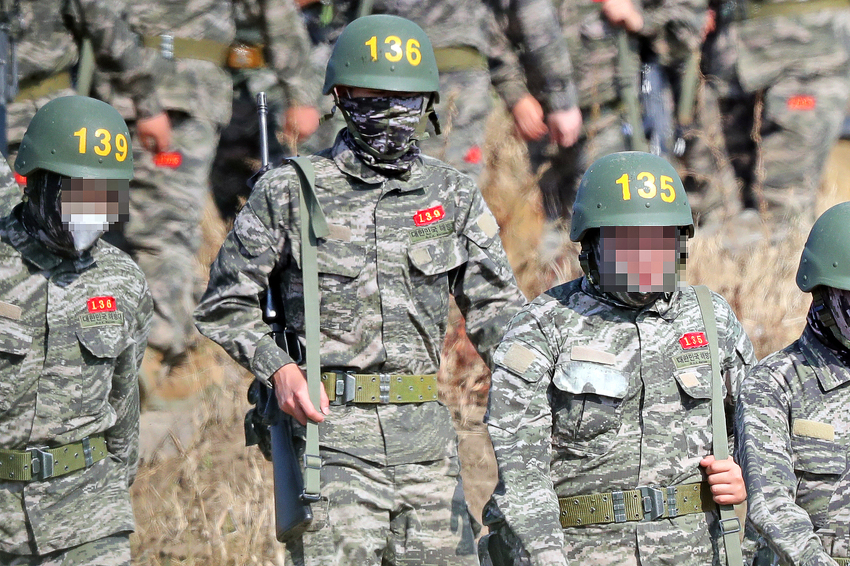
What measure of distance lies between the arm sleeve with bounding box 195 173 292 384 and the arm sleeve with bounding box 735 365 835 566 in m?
1.57

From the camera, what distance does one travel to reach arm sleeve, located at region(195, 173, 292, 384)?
460cm

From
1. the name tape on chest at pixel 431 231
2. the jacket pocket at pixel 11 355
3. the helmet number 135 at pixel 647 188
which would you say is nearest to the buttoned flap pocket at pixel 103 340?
the jacket pocket at pixel 11 355

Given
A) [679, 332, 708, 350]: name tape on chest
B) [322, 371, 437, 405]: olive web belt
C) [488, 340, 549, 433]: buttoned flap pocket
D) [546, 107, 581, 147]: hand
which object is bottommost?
[322, 371, 437, 405]: olive web belt

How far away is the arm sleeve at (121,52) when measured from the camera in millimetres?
7148

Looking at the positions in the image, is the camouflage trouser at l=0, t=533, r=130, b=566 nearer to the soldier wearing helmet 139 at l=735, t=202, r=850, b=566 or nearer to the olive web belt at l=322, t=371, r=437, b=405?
the olive web belt at l=322, t=371, r=437, b=405

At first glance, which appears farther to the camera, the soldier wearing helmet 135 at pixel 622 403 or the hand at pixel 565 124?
the hand at pixel 565 124

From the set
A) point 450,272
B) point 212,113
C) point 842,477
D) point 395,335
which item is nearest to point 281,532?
point 395,335

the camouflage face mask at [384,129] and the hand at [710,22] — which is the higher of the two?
the hand at [710,22]

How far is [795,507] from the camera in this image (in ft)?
12.5

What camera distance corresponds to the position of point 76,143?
4.75 metres

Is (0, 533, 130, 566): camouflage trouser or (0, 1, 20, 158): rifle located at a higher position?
(0, 1, 20, 158): rifle

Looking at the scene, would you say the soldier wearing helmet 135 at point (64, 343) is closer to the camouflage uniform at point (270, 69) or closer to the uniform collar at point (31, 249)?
the uniform collar at point (31, 249)

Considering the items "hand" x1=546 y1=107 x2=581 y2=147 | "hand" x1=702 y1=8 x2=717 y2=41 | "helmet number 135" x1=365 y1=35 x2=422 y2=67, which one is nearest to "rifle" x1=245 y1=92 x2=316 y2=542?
"helmet number 135" x1=365 y1=35 x2=422 y2=67

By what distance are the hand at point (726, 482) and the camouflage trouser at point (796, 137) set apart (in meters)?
5.87
